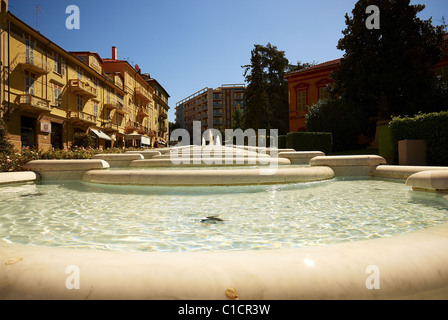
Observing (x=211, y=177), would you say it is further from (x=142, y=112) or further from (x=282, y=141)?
(x=142, y=112)

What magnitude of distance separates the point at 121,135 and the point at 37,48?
19.0 metres

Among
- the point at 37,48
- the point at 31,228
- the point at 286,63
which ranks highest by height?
the point at 286,63

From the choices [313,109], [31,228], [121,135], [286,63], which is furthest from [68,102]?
[286,63]

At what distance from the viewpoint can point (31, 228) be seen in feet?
9.90

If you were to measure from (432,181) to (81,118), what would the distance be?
29.2 m

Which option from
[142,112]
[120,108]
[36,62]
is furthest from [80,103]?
[142,112]

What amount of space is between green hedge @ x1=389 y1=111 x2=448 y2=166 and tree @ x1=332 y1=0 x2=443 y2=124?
12.3 m

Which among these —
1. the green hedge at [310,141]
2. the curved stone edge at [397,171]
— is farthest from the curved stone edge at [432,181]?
the green hedge at [310,141]

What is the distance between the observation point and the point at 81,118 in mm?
26125

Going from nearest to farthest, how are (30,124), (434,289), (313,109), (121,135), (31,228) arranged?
(434,289) < (31,228) < (30,124) < (313,109) < (121,135)
